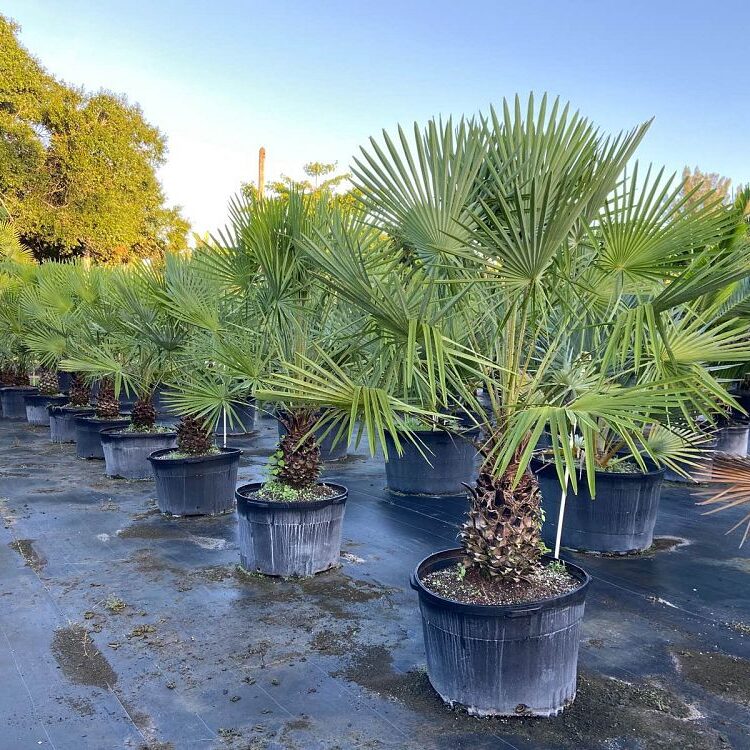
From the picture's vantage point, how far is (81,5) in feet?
28.8

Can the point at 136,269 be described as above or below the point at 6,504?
above

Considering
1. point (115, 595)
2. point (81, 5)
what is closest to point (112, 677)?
point (115, 595)

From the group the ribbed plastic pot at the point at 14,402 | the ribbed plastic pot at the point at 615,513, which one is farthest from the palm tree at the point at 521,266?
the ribbed plastic pot at the point at 14,402

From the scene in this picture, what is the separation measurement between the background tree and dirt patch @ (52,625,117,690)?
16.7 metres

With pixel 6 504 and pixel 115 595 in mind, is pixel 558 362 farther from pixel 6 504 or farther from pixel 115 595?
pixel 6 504

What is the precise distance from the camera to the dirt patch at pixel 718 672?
271 centimetres

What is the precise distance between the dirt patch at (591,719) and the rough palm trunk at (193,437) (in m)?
3.20

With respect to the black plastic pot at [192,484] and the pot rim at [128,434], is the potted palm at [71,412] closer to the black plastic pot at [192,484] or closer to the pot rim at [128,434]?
the pot rim at [128,434]

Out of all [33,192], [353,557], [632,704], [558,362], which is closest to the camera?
[632,704]

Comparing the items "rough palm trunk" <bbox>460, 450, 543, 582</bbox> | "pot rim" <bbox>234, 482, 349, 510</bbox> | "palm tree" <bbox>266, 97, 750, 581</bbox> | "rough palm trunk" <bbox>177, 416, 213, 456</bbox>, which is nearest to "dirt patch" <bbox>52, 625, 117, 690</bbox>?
"pot rim" <bbox>234, 482, 349, 510</bbox>

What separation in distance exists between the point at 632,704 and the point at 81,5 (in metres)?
9.98

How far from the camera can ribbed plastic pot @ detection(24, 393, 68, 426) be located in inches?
459

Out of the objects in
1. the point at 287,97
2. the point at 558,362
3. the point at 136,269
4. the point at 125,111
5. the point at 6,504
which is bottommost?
the point at 6,504

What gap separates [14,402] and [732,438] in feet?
40.6
